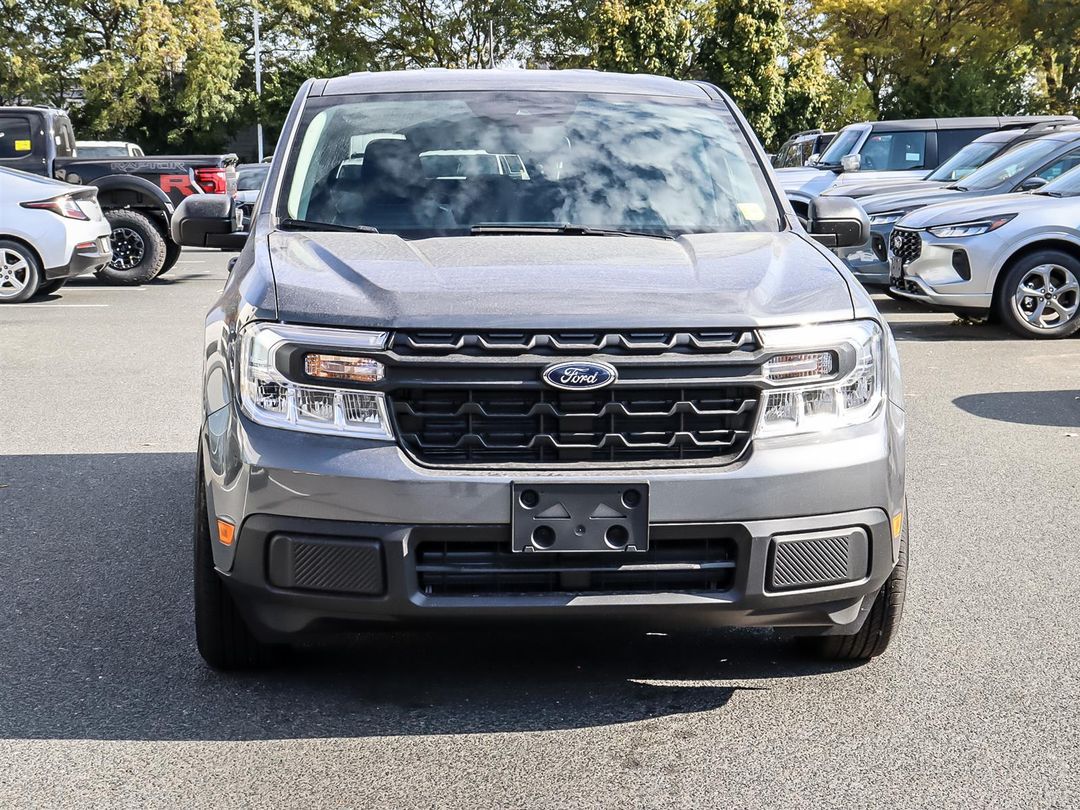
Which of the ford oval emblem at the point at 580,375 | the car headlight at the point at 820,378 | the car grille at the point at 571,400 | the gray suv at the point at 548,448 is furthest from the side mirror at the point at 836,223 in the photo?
the ford oval emblem at the point at 580,375

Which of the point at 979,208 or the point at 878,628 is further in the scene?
the point at 979,208

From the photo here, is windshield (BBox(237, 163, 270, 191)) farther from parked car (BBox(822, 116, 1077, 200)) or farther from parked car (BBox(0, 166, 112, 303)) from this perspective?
parked car (BBox(822, 116, 1077, 200))

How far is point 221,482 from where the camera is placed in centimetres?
388

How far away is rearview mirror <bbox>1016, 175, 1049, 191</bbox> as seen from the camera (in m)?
13.9

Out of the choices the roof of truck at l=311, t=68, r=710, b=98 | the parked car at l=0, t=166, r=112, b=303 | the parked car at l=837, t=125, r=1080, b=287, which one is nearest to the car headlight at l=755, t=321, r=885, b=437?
the roof of truck at l=311, t=68, r=710, b=98

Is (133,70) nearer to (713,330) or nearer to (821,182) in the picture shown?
(821,182)

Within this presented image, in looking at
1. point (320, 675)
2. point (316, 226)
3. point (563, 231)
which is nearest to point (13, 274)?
point (316, 226)

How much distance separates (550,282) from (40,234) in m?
12.7

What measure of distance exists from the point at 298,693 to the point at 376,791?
0.73 m

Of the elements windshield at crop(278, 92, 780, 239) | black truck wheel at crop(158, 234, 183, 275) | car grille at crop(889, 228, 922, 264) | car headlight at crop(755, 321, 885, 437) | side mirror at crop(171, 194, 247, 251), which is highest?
windshield at crop(278, 92, 780, 239)

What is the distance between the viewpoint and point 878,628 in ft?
14.0

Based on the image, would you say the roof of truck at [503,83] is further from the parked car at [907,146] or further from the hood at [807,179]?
the parked car at [907,146]

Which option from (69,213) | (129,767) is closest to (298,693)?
(129,767)

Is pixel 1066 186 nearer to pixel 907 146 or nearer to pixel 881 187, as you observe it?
pixel 881 187
